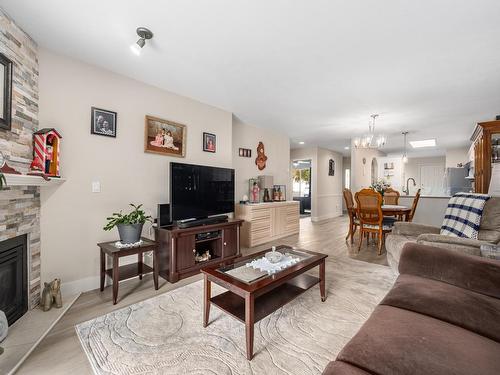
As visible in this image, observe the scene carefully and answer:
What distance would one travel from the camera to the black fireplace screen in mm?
1764

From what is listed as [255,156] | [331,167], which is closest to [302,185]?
[331,167]

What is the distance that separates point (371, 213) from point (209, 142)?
114 inches

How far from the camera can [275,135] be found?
5.63 m

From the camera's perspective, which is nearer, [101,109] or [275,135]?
[101,109]

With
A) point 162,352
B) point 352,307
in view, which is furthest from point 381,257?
point 162,352

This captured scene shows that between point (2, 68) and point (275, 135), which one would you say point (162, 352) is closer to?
point (2, 68)

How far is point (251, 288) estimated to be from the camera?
157cm

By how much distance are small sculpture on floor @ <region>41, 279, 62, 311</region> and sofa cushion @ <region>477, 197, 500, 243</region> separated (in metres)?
3.95

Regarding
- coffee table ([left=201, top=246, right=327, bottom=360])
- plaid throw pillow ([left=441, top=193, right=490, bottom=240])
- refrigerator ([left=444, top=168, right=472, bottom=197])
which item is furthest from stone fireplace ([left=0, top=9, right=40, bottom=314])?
refrigerator ([left=444, top=168, right=472, bottom=197])

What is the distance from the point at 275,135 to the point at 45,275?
15.5 feet

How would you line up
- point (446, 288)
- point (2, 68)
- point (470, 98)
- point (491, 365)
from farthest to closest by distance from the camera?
point (470, 98)
point (2, 68)
point (446, 288)
point (491, 365)

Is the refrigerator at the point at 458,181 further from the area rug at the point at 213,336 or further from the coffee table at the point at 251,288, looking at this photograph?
the coffee table at the point at 251,288

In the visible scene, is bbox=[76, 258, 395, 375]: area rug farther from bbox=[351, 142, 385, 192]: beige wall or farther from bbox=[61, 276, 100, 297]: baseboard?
bbox=[351, 142, 385, 192]: beige wall

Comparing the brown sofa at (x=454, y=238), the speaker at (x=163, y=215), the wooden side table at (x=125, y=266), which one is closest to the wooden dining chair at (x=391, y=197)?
the brown sofa at (x=454, y=238)
